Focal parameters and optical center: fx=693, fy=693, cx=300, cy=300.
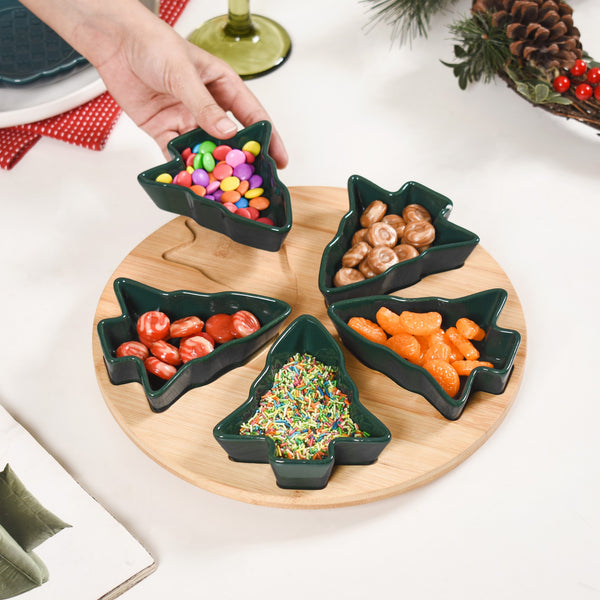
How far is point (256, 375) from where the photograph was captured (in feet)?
4.00

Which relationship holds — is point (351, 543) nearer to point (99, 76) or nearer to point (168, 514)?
point (168, 514)

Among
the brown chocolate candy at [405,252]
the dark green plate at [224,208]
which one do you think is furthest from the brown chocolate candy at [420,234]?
the dark green plate at [224,208]

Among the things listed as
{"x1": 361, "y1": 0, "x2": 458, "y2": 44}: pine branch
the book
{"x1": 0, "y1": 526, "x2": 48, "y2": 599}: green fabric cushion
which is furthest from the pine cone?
{"x1": 0, "y1": 526, "x2": 48, "y2": 599}: green fabric cushion

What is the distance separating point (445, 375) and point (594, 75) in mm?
811

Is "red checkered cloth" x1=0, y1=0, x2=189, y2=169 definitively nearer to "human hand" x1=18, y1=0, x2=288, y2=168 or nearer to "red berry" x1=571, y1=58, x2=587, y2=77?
"human hand" x1=18, y1=0, x2=288, y2=168

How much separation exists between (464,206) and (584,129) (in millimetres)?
410

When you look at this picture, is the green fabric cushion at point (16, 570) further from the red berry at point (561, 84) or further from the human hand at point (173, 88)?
the red berry at point (561, 84)

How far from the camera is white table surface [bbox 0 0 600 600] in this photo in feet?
3.60

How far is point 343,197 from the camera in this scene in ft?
4.82

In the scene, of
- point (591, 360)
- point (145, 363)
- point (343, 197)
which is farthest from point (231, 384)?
point (591, 360)

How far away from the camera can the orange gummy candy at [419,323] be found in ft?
3.97

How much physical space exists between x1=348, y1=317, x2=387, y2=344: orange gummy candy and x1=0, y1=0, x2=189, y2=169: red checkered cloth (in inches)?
33.9

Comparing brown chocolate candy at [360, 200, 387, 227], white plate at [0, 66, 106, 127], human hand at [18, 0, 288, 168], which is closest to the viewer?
brown chocolate candy at [360, 200, 387, 227]

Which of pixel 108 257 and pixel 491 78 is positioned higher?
pixel 491 78
